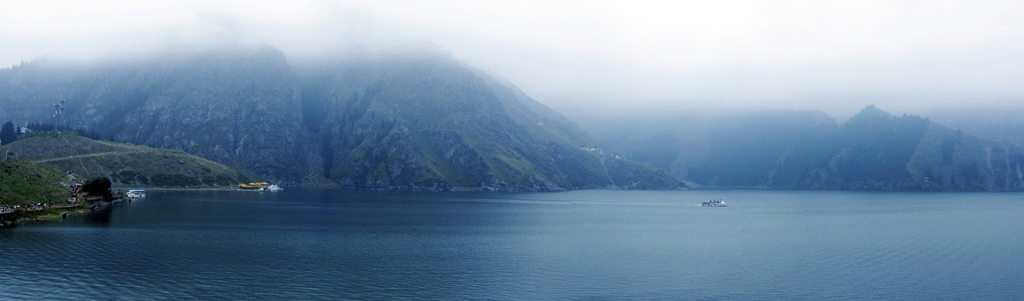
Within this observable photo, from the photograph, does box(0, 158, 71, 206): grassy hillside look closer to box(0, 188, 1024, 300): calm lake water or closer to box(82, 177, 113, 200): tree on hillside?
box(82, 177, 113, 200): tree on hillside

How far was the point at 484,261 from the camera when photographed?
9006 cm

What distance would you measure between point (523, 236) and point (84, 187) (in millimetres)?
141210

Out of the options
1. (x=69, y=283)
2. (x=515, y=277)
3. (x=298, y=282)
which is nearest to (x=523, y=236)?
(x=515, y=277)

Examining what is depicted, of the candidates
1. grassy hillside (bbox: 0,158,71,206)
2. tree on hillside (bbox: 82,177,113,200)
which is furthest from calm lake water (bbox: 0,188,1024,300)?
tree on hillside (bbox: 82,177,113,200)

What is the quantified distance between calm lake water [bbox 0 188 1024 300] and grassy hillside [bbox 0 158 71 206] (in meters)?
13.6

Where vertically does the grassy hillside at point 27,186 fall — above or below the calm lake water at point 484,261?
above

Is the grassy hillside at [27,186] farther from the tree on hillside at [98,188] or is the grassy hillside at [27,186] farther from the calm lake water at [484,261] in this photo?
the calm lake water at [484,261]

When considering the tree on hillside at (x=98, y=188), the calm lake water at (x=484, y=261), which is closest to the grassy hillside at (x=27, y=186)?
the tree on hillside at (x=98, y=188)

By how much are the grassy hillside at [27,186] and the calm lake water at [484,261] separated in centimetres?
1359

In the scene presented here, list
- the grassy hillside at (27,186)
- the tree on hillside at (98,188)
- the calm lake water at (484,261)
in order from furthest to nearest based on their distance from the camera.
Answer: the tree on hillside at (98,188)
the grassy hillside at (27,186)
the calm lake water at (484,261)

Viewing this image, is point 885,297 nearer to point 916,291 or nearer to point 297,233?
point 916,291

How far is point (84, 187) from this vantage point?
17938 centimetres

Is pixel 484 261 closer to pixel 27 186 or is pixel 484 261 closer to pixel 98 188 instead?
pixel 27 186

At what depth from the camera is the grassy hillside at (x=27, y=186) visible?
12838 cm
